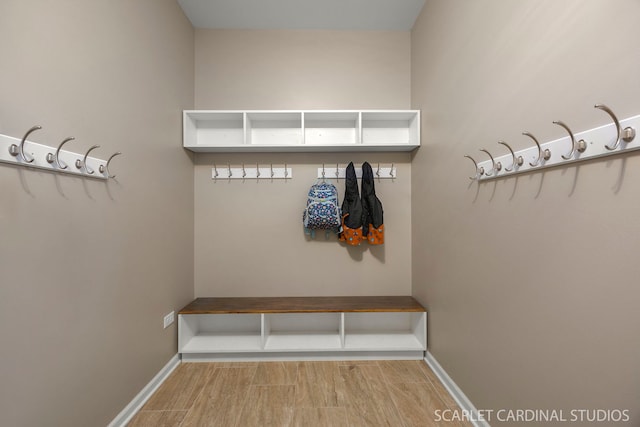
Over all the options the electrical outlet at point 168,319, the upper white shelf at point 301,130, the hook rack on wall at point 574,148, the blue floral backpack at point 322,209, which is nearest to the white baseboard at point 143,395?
the electrical outlet at point 168,319

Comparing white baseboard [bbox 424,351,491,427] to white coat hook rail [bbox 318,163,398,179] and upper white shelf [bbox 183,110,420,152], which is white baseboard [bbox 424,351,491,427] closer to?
white coat hook rail [bbox 318,163,398,179]

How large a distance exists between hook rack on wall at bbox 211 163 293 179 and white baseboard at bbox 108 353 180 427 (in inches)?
58.3

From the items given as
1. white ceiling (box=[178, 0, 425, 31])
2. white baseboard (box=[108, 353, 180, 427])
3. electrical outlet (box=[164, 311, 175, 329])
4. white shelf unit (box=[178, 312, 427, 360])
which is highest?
white ceiling (box=[178, 0, 425, 31])

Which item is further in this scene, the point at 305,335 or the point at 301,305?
the point at 305,335

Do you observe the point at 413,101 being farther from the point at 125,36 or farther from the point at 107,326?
the point at 107,326

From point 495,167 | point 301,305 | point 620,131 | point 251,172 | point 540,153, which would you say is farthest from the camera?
point 251,172

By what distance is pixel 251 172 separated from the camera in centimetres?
243

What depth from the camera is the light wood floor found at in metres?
1.54

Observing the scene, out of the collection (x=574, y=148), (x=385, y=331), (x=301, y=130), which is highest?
(x=301, y=130)

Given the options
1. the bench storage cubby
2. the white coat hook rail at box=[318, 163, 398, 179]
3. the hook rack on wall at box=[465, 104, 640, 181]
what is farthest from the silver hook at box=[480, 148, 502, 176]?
the bench storage cubby

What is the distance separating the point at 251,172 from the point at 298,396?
1.74 m

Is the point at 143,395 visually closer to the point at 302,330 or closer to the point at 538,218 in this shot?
the point at 302,330

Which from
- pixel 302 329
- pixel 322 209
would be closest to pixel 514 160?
pixel 322 209

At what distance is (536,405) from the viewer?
109 cm
